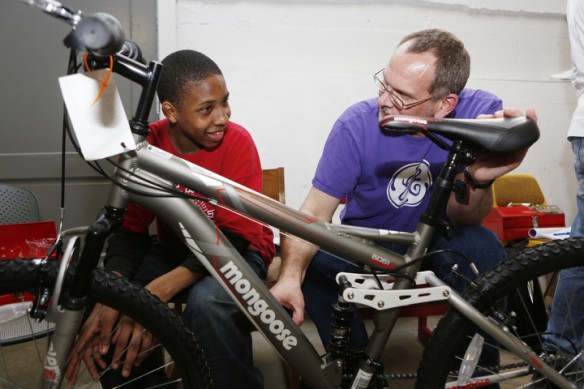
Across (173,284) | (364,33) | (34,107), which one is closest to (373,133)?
(173,284)

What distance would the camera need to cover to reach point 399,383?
5.39 ft

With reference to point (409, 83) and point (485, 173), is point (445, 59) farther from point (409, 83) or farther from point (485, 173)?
point (485, 173)

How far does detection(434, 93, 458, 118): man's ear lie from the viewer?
49.7 inches

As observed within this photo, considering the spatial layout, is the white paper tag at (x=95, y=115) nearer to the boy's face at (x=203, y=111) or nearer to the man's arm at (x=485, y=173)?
the boy's face at (x=203, y=111)

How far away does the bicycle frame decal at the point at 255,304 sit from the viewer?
0.95 meters

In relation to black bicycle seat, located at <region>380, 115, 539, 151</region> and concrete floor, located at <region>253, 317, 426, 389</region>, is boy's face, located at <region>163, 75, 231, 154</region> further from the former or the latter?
concrete floor, located at <region>253, 317, 426, 389</region>

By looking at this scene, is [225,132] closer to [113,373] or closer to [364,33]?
[113,373]

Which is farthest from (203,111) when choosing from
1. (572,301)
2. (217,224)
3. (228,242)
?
(572,301)

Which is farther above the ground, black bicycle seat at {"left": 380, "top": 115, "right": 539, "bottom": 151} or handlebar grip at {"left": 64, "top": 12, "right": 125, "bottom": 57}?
handlebar grip at {"left": 64, "top": 12, "right": 125, "bottom": 57}

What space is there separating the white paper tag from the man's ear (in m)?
0.85

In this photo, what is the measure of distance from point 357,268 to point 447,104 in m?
0.52

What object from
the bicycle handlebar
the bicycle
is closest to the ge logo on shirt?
the bicycle

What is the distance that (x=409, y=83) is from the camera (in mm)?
1224

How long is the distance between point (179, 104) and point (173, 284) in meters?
0.46
